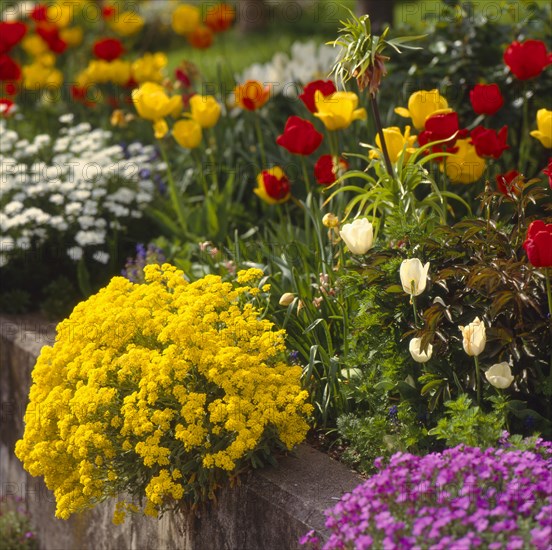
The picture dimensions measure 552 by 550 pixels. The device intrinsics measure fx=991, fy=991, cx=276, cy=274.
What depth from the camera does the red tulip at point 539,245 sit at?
8.25ft

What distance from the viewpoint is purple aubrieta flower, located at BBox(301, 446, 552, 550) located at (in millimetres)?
2172

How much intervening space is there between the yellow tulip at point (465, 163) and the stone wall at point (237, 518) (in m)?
1.32

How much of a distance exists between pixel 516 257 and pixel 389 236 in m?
0.47

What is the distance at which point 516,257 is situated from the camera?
9.50 feet

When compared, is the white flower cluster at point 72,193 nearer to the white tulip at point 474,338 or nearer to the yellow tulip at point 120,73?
the yellow tulip at point 120,73

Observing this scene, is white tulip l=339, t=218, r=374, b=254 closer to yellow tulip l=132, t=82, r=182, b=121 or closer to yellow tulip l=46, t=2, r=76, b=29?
yellow tulip l=132, t=82, r=182, b=121

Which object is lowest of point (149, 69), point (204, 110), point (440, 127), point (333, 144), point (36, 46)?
point (36, 46)

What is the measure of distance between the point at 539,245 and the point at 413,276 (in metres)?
0.40

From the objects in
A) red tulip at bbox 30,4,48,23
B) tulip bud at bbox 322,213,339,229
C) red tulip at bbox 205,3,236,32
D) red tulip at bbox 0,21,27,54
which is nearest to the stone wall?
tulip bud at bbox 322,213,339,229

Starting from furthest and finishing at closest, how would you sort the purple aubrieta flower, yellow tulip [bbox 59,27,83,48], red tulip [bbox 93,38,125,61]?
yellow tulip [bbox 59,27,83,48] < red tulip [bbox 93,38,125,61] < the purple aubrieta flower

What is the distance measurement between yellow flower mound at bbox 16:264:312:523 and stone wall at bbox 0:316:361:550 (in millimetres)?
83

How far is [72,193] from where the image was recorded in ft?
16.0

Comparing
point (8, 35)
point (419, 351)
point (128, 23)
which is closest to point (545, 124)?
point (419, 351)

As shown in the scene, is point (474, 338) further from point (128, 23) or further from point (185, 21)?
point (128, 23)
